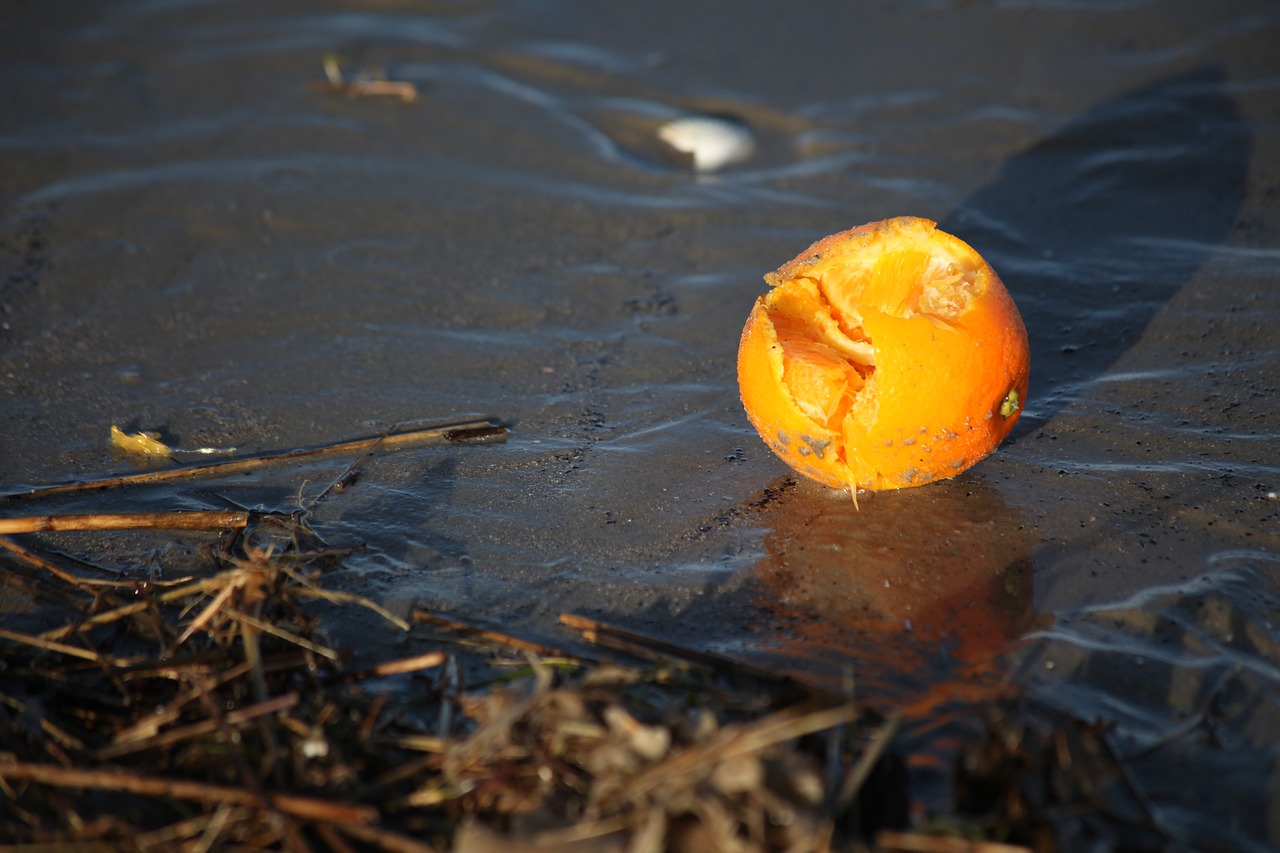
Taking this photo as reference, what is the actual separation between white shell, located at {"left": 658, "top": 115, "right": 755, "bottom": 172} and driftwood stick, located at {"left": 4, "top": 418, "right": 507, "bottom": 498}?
97.1 inches

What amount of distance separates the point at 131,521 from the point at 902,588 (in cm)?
248

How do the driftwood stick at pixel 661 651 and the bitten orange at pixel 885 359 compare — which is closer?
the driftwood stick at pixel 661 651

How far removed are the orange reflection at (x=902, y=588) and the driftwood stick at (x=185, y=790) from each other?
4.19 ft

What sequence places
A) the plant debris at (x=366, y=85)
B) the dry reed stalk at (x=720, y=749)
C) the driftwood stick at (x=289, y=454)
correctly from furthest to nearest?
the plant debris at (x=366, y=85)
the driftwood stick at (x=289, y=454)
the dry reed stalk at (x=720, y=749)

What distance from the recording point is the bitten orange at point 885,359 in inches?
118

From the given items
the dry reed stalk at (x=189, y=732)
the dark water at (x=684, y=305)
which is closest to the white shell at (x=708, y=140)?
the dark water at (x=684, y=305)

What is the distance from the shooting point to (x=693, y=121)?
590 cm

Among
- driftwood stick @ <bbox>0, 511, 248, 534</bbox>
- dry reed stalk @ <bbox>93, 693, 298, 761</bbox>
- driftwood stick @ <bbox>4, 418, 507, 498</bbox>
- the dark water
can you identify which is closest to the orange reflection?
the dark water

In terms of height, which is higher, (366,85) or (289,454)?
(366,85)

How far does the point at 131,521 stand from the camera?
331cm

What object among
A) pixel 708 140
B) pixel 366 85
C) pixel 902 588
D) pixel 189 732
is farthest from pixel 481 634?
pixel 366 85

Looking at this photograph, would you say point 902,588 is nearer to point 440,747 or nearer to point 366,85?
point 440,747

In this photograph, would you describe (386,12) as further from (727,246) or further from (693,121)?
(727,246)

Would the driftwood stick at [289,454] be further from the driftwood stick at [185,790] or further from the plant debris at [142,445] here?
the driftwood stick at [185,790]
